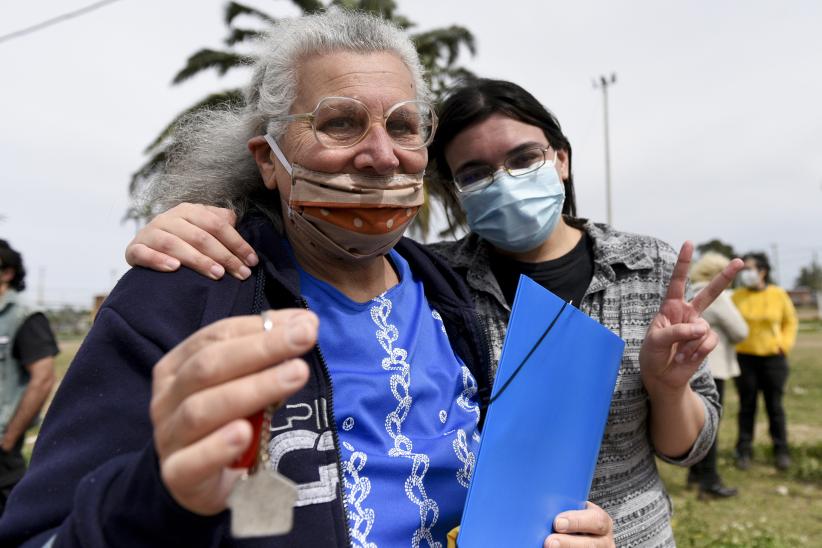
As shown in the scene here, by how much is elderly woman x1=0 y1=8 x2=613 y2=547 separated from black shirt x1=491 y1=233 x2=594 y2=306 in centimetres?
29

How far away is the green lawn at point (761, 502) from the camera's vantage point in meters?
4.05

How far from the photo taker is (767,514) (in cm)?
474

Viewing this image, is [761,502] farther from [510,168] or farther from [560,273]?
[510,168]

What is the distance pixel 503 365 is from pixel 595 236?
951 mm

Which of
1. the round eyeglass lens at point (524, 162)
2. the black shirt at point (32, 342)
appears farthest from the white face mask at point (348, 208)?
the black shirt at point (32, 342)

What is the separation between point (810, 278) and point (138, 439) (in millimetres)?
60168

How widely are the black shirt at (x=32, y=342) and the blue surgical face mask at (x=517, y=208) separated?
2819mm

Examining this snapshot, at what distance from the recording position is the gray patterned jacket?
5.53 feet

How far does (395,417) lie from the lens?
4.25 feet

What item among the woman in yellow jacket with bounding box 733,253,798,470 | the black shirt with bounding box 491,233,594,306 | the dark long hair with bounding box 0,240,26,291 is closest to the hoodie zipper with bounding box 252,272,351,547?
the black shirt with bounding box 491,233,594,306

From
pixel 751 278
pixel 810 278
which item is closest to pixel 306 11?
pixel 751 278

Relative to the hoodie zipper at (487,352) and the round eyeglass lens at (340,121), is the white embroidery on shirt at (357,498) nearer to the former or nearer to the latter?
the hoodie zipper at (487,352)

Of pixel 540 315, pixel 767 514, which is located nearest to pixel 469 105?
pixel 540 315

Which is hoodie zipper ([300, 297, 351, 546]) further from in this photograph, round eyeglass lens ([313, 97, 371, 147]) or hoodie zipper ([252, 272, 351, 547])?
round eyeglass lens ([313, 97, 371, 147])
